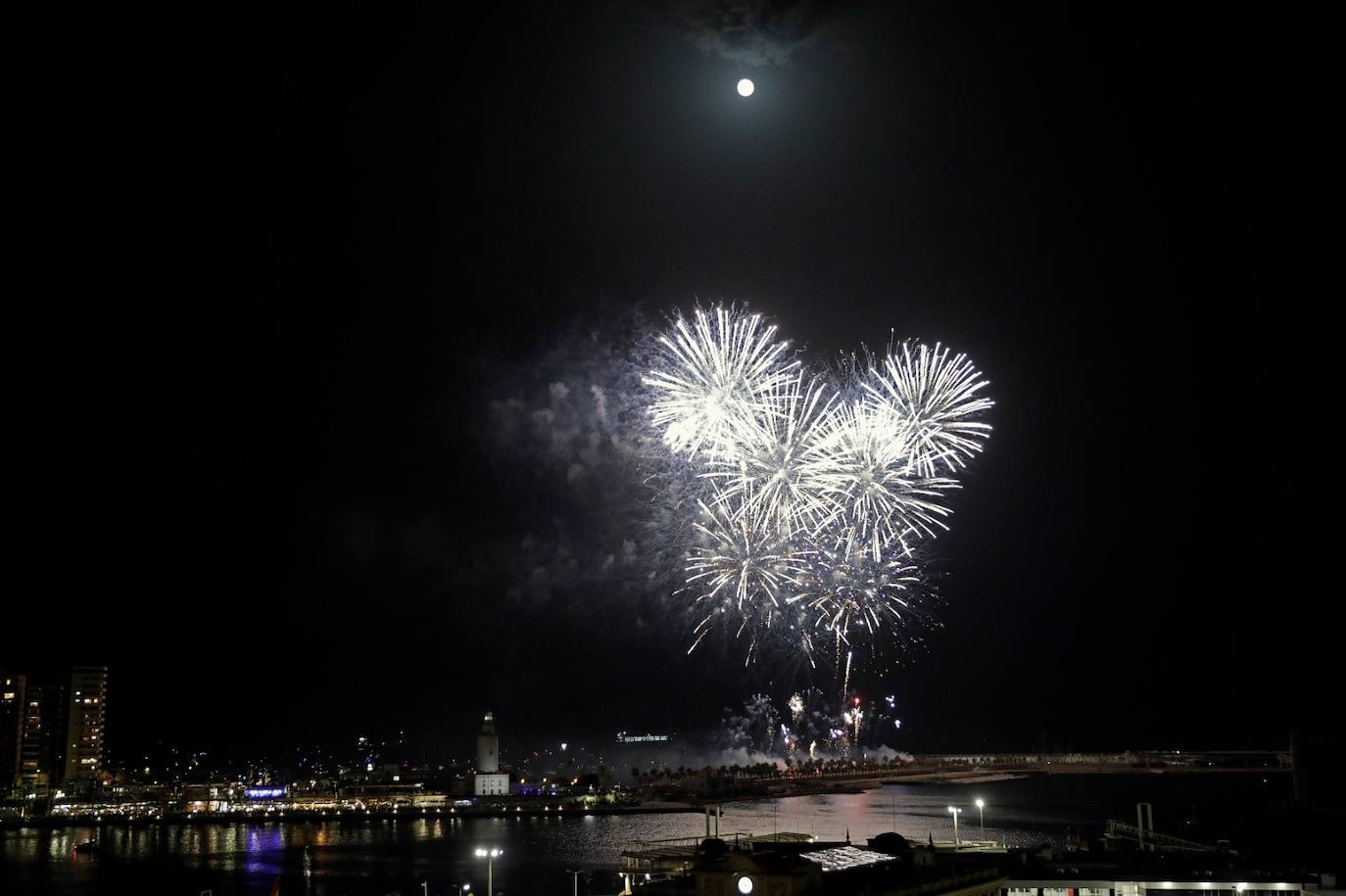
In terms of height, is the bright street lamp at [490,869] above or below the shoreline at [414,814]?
above

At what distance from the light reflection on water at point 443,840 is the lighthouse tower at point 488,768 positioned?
13968 millimetres

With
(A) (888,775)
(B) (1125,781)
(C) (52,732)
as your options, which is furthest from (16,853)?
(B) (1125,781)

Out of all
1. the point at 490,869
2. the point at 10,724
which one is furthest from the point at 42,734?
the point at 490,869

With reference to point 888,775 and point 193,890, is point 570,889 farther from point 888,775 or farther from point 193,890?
point 888,775

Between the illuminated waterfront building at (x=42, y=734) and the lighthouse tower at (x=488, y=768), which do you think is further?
Result: the illuminated waterfront building at (x=42, y=734)

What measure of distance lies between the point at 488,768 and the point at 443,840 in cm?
3835

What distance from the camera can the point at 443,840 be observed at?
218ft

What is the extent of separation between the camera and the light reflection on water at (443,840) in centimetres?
4697

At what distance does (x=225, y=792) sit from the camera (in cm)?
10825

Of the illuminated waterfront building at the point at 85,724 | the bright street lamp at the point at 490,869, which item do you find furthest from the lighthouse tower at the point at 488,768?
the illuminated waterfront building at the point at 85,724

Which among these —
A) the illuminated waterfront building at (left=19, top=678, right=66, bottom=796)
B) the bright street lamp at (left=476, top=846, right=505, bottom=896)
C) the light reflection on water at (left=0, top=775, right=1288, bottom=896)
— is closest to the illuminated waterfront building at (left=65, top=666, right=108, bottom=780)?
the illuminated waterfront building at (left=19, top=678, right=66, bottom=796)

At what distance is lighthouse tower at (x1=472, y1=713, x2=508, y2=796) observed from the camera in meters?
102

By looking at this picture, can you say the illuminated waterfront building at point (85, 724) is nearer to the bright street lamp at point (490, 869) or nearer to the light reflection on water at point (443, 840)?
the light reflection on water at point (443, 840)

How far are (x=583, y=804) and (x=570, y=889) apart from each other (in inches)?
2358
